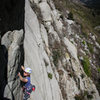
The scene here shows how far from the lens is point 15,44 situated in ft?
22.0

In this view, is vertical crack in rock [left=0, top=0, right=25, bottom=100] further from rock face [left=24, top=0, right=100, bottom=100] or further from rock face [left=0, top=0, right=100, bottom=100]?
rock face [left=24, top=0, right=100, bottom=100]

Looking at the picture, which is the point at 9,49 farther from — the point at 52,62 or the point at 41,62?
the point at 52,62

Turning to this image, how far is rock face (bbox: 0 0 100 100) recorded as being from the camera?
644cm

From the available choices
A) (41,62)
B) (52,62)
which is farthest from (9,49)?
(52,62)

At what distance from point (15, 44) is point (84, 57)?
19.3m

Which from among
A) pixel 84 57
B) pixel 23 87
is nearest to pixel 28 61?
pixel 23 87

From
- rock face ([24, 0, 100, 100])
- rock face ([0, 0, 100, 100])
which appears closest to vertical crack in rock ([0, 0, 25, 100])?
rock face ([0, 0, 100, 100])

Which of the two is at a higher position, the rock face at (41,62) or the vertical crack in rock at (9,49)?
the vertical crack in rock at (9,49)

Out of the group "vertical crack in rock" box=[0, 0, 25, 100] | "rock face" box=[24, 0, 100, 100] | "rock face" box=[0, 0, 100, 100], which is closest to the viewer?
"vertical crack in rock" box=[0, 0, 25, 100]

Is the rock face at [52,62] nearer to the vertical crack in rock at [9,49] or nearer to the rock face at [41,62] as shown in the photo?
the rock face at [41,62]

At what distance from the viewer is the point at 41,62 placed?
39.4 feet

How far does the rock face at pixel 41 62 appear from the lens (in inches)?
254

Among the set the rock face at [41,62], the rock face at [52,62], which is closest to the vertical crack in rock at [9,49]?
the rock face at [41,62]

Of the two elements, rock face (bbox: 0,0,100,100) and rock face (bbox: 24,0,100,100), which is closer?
rock face (bbox: 0,0,100,100)
